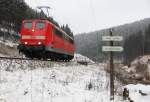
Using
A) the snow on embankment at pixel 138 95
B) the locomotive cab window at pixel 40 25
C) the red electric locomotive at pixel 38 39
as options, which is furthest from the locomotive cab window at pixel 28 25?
the snow on embankment at pixel 138 95

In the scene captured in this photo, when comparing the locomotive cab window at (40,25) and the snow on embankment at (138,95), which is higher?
the locomotive cab window at (40,25)

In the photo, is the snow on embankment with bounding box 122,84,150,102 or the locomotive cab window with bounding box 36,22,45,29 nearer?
the snow on embankment with bounding box 122,84,150,102

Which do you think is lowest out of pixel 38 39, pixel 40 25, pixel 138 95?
pixel 138 95

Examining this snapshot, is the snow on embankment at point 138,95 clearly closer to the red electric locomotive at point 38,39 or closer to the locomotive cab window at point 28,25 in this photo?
the red electric locomotive at point 38,39

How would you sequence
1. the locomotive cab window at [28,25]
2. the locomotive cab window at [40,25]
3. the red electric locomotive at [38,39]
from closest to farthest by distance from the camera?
the red electric locomotive at [38,39]
the locomotive cab window at [40,25]
the locomotive cab window at [28,25]

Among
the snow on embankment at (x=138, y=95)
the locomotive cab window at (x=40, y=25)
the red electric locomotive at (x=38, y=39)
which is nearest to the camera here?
the snow on embankment at (x=138, y=95)

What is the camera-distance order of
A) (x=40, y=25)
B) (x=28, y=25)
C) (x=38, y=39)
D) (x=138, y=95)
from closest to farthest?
(x=138, y=95)
(x=38, y=39)
(x=40, y=25)
(x=28, y=25)

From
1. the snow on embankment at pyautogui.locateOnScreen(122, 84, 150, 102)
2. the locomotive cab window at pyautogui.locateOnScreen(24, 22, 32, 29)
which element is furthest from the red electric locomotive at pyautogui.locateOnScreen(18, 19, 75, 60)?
the snow on embankment at pyautogui.locateOnScreen(122, 84, 150, 102)

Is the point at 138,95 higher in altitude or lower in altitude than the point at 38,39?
lower

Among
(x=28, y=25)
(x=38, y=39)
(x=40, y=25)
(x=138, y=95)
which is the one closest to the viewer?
(x=138, y=95)

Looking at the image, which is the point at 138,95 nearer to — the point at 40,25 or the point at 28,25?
the point at 40,25

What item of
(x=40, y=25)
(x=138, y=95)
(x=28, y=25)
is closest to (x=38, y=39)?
(x=40, y=25)

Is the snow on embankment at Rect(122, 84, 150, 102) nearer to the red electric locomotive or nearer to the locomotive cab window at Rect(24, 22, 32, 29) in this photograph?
the red electric locomotive

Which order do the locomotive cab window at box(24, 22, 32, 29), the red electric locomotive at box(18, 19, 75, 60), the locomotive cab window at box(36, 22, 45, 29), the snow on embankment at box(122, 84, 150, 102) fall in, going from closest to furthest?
the snow on embankment at box(122, 84, 150, 102), the red electric locomotive at box(18, 19, 75, 60), the locomotive cab window at box(36, 22, 45, 29), the locomotive cab window at box(24, 22, 32, 29)
